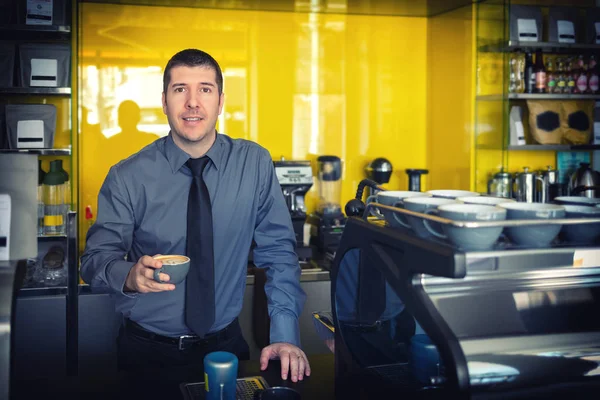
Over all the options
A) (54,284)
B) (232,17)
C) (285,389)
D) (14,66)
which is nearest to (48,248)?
(54,284)

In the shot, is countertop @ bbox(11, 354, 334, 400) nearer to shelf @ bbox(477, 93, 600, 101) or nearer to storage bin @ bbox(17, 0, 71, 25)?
storage bin @ bbox(17, 0, 71, 25)

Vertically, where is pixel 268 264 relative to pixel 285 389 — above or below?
above

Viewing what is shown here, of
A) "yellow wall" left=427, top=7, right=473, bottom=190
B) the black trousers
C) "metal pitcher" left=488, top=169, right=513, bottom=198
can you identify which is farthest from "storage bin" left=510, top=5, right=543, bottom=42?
the black trousers

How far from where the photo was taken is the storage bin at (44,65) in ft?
11.1

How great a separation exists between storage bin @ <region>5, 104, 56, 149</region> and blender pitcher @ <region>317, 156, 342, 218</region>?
1.61 m

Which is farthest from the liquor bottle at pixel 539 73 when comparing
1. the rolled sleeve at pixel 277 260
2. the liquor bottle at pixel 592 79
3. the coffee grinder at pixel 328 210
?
the rolled sleeve at pixel 277 260

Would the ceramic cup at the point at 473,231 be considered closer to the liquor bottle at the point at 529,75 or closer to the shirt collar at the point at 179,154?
the shirt collar at the point at 179,154

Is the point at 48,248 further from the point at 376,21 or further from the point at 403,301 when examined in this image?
the point at 403,301

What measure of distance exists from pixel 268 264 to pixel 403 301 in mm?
998

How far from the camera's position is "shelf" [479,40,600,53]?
383cm

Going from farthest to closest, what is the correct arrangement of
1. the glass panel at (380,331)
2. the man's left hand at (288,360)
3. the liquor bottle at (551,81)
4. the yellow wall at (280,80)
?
the liquor bottle at (551,81), the yellow wall at (280,80), the man's left hand at (288,360), the glass panel at (380,331)

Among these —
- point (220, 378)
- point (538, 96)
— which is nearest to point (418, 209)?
point (220, 378)

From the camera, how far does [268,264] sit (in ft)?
6.98

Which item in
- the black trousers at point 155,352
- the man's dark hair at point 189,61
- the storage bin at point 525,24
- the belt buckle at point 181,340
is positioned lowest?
the black trousers at point 155,352
